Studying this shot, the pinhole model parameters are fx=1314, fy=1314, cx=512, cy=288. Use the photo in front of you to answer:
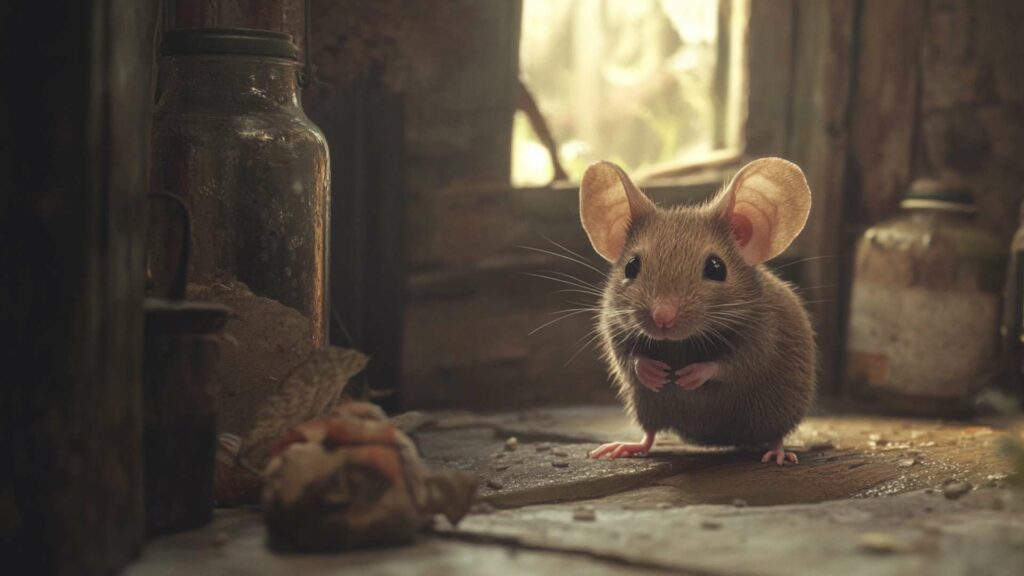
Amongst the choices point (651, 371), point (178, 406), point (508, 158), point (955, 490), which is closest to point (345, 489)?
point (178, 406)

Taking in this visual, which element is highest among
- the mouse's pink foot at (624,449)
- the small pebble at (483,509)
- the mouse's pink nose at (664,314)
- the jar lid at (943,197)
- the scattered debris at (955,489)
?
the jar lid at (943,197)

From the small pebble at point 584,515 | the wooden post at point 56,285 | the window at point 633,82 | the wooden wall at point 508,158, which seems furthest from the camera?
the window at point 633,82

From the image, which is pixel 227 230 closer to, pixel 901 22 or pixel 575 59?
pixel 901 22

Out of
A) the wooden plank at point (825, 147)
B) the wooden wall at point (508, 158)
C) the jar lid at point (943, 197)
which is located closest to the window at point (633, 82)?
the wooden plank at point (825, 147)

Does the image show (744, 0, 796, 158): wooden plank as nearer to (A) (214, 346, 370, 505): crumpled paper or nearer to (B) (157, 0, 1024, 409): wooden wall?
(B) (157, 0, 1024, 409): wooden wall

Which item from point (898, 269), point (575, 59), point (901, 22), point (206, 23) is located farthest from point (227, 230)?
point (575, 59)

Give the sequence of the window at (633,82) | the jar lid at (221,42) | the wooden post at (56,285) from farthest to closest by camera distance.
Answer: the window at (633,82) < the jar lid at (221,42) < the wooden post at (56,285)

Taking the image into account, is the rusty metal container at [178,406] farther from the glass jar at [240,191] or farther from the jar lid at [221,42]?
the jar lid at [221,42]
